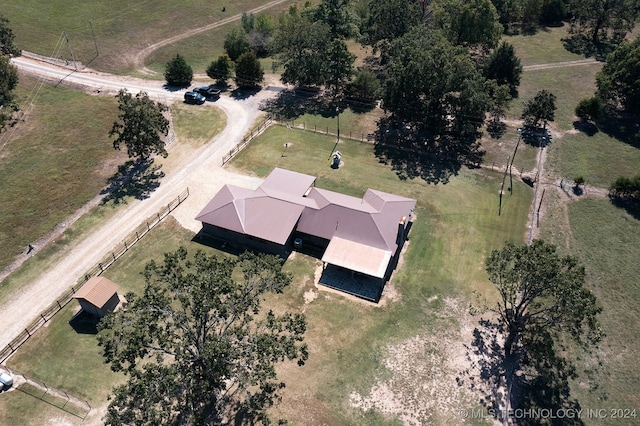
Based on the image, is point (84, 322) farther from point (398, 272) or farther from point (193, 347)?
point (398, 272)

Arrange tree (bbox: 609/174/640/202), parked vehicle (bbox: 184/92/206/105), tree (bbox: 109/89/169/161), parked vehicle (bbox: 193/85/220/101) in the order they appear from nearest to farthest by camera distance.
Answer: tree (bbox: 609/174/640/202) → tree (bbox: 109/89/169/161) → parked vehicle (bbox: 184/92/206/105) → parked vehicle (bbox: 193/85/220/101)

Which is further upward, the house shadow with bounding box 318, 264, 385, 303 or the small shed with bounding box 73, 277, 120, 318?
the small shed with bounding box 73, 277, 120, 318

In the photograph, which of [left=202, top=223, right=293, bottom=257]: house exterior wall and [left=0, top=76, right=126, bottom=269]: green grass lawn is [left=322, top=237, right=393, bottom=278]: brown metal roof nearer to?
[left=202, top=223, right=293, bottom=257]: house exterior wall

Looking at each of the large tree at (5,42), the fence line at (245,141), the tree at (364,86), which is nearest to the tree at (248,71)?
the fence line at (245,141)

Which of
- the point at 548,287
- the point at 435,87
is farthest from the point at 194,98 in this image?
the point at 548,287

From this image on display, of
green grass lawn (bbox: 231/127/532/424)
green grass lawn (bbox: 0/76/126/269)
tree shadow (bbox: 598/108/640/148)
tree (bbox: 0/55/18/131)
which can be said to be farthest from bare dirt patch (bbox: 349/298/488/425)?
tree (bbox: 0/55/18/131)

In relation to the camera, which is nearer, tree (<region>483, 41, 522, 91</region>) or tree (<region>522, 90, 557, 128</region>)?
tree (<region>522, 90, 557, 128</region>)

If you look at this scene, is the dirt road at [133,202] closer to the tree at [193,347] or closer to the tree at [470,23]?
Answer: the tree at [193,347]
